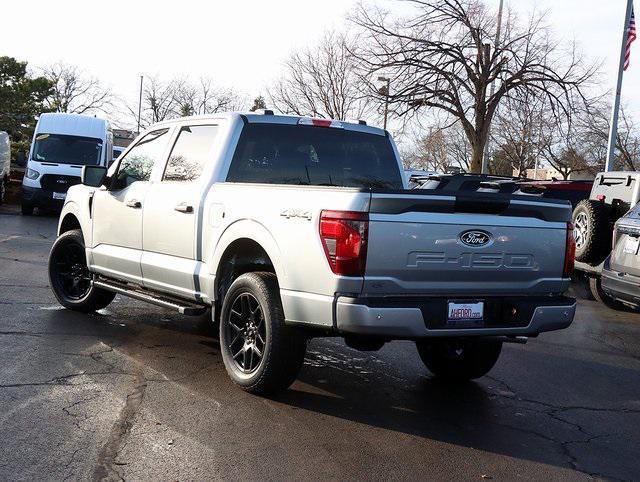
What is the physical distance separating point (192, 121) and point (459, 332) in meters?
3.10

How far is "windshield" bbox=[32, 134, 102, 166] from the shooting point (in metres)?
20.8

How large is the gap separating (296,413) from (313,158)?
2298 mm

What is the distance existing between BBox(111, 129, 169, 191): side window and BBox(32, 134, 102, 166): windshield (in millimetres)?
14075

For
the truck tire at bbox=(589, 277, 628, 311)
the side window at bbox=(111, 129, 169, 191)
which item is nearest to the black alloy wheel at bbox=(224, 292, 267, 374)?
the side window at bbox=(111, 129, 169, 191)

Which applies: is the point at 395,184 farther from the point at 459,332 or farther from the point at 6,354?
the point at 6,354

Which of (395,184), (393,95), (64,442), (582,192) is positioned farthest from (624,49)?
(64,442)

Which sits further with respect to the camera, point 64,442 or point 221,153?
point 221,153

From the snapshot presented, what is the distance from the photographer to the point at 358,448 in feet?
14.8

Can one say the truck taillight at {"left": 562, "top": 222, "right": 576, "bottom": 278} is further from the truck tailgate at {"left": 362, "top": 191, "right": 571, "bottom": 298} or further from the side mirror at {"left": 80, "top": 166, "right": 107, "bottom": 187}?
the side mirror at {"left": 80, "top": 166, "right": 107, "bottom": 187}

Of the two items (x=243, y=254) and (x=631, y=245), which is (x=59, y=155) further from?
(x=243, y=254)

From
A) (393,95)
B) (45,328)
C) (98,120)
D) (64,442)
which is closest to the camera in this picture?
(64,442)

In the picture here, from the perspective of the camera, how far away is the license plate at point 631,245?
28.5ft

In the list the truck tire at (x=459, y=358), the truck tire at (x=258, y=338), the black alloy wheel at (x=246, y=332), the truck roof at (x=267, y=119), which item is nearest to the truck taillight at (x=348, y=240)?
the truck tire at (x=258, y=338)

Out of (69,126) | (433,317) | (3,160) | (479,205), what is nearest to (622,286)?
(479,205)
